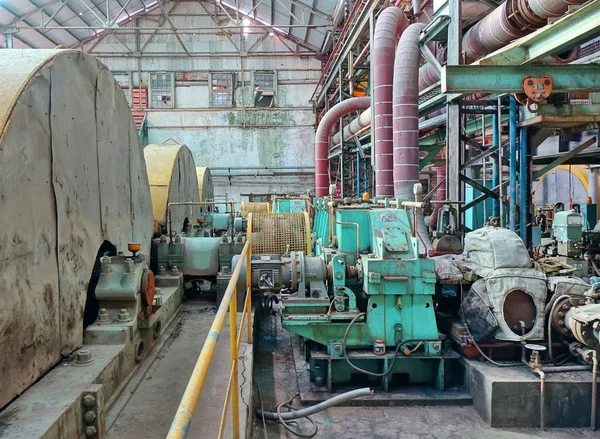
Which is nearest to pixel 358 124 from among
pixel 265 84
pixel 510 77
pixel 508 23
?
pixel 508 23

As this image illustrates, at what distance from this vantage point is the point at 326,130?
14.4 metres

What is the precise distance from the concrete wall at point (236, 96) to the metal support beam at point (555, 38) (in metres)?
15.4

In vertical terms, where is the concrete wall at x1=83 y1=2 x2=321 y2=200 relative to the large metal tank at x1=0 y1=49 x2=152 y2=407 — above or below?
above

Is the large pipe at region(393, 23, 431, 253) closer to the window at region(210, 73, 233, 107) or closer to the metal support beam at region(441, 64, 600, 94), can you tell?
the metal support beam at region(441, 64, 600, 94)

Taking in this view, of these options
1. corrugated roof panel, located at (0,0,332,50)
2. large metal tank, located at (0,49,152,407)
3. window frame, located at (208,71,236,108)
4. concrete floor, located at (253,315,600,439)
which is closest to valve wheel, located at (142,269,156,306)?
large metal tank, located at (0,49,152,407)

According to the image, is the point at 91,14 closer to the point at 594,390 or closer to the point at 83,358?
the point at 83,358

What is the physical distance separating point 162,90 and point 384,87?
Answer: 13.8m

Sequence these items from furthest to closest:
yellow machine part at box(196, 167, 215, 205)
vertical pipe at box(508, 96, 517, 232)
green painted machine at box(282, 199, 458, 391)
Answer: yellow machine part at box(196, 167, 215, 205)
vertical pipe at box(508, 96, 517, 232)
green painted machine at box(282, 199, 458, 391)

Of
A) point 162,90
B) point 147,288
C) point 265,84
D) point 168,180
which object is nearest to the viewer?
point 147,288

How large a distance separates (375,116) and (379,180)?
4.15ft

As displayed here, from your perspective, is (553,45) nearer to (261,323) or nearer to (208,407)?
(208,407)

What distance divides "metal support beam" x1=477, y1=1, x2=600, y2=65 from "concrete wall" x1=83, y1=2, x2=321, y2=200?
15.4 m

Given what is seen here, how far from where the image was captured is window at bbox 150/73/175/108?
19.9m

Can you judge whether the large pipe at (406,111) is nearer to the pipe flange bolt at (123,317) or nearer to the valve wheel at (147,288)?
the valve wheel at (147,288)
